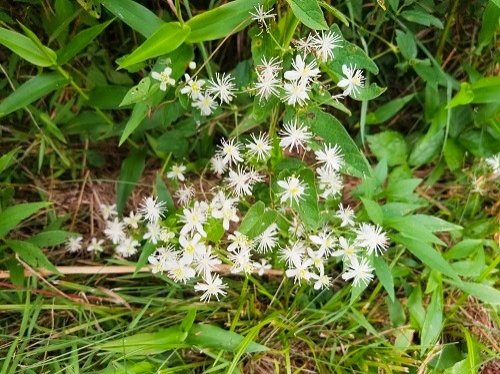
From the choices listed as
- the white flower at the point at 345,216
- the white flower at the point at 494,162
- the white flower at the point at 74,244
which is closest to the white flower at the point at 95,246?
the white flower at the point at 74,244

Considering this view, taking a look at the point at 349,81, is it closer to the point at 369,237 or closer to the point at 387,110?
the point at 369,237

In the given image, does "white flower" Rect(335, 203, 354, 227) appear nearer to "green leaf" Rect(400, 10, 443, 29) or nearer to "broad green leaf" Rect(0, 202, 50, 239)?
"green leaf" Rect(400, 10, 443, 29)

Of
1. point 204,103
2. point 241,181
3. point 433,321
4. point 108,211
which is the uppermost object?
point 204,103

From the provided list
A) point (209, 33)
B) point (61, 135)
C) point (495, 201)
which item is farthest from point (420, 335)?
point (61, 135)

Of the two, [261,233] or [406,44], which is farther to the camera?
[406,44]

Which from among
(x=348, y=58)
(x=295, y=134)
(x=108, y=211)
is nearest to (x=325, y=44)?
(x=348, y=58)

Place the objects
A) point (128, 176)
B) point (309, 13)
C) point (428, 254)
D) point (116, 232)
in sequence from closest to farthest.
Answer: point (309, 13) < point (428, 254) < point (116, 232) < point (128, 176)
